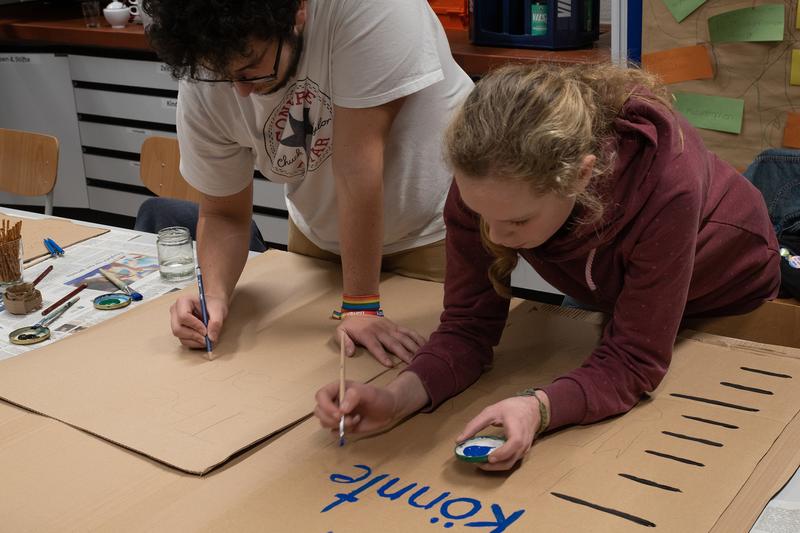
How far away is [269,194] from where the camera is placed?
314 cm

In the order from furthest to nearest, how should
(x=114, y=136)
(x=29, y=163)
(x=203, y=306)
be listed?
(x=114, y=136) < (x=29, y=163) < (x=203, y=306)

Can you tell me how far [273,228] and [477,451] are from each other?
236 cm

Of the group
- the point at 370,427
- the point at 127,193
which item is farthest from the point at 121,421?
the point at 127,193

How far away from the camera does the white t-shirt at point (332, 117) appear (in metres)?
1.22

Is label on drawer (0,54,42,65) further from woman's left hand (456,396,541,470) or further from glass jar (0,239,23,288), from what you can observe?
woman's left hand (456,396,541,470)

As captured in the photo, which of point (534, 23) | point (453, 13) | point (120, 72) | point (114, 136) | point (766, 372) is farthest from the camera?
point (114, 136)

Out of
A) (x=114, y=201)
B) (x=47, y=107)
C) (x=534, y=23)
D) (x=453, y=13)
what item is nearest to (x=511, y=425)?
(x=534, y=23)

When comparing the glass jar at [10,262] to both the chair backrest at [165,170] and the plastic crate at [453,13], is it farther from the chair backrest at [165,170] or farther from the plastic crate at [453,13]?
the plastic crate at [453,13]

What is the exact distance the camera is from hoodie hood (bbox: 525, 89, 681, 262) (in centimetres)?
101

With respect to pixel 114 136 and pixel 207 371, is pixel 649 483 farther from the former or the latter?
pixel 114 136

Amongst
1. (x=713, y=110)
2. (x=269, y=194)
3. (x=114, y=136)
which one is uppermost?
(x=713, y=110)

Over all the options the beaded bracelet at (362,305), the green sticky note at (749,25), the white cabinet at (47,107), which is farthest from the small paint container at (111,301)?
the white cabinet at (47,107)

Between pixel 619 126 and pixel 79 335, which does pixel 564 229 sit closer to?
pixel 619 126

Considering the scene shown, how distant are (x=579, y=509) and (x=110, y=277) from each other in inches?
40.0
